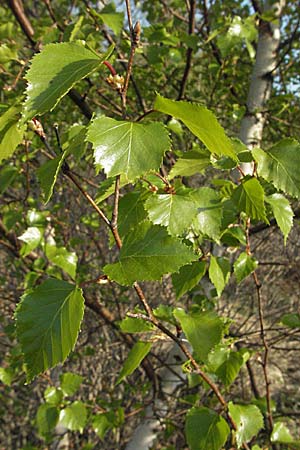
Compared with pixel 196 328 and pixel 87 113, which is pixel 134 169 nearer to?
pixel 196 328

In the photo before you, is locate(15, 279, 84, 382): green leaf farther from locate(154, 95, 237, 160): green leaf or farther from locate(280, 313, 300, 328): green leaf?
locate(280, 313, 300, 328): green leaf

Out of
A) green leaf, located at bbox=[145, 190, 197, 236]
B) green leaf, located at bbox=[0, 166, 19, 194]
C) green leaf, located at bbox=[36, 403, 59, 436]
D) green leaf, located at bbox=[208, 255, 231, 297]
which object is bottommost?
green leaf, located at bbox=[36, 403, 59, 436]

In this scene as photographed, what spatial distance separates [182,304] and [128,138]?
11.1ft

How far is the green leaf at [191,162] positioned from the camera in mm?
761

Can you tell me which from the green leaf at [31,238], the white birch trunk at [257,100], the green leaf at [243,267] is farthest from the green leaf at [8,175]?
the white birch trunk at [257,100]

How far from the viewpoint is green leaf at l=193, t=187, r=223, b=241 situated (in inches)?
32.9

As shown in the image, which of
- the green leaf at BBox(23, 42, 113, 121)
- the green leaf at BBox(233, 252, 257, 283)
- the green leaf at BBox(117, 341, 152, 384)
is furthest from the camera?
the green leaf at BBox(233, 252, 257, 283)

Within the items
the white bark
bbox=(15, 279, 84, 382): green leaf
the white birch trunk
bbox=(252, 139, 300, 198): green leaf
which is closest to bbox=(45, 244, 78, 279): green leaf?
bbox=(15, 279, 84, 382): green leaf

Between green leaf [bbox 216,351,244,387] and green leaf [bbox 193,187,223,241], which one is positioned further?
green leaf [bbox 216,351,244,387]

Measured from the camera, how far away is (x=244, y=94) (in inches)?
116

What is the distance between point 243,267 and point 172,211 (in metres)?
0.46

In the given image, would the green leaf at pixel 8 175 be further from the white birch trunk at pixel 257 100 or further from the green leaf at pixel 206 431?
the white birch trunk at pixel 257 100

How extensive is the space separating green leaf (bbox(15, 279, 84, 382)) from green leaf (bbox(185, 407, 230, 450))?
55 centimetres

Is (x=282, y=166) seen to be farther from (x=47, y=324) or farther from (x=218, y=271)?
(x=47, y=324)
